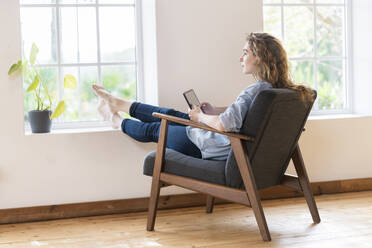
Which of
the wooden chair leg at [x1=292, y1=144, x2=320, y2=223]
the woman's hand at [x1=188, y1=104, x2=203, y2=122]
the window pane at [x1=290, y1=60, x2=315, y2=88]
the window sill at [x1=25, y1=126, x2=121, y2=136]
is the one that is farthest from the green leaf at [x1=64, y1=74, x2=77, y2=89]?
the window pane at [x1=290, y1=60, x2=315, y2=88]

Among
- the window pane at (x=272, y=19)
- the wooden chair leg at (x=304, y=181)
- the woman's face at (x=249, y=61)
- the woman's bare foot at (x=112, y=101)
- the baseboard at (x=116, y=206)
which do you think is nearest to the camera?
the woman's face at (x=249, y=61)

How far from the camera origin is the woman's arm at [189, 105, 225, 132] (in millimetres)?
2961

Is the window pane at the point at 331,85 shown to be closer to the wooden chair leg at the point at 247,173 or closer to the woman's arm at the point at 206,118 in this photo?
the woman's arm at the point at 206,118

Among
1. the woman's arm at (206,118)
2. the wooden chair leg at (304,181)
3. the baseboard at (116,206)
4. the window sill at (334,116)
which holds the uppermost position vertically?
the woman's arm at (206,118)

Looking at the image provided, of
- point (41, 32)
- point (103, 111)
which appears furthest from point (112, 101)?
point (41, 32)

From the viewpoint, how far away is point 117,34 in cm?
408

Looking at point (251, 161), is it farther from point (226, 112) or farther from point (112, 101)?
point (112, 101)

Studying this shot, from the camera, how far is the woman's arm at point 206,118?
296cm

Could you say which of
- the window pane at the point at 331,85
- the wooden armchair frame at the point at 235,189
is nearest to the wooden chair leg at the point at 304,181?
the wooden armchair frame at the point at 235,189

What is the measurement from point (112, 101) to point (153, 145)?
17.3 inches

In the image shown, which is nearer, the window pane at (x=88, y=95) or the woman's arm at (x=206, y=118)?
the woman's arm at (x=206, y=118)

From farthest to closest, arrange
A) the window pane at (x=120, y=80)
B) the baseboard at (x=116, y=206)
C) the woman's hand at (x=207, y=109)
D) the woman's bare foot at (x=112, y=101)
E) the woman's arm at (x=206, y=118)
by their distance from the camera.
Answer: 1. the window pane at (x=120, y=80)
2. the woman's bare foot at (x=112, y=101)
3. the baseboard at (x=116, y=206)
4. the woman's hand at (x=207, y=109)
5. the woman's arm at (x=206, y=118)

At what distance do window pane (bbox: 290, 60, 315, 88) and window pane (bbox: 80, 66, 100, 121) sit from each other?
66.2 inches

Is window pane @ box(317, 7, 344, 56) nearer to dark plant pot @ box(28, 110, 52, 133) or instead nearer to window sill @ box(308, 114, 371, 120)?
window sill @ box(308, 114, 371, 120)
